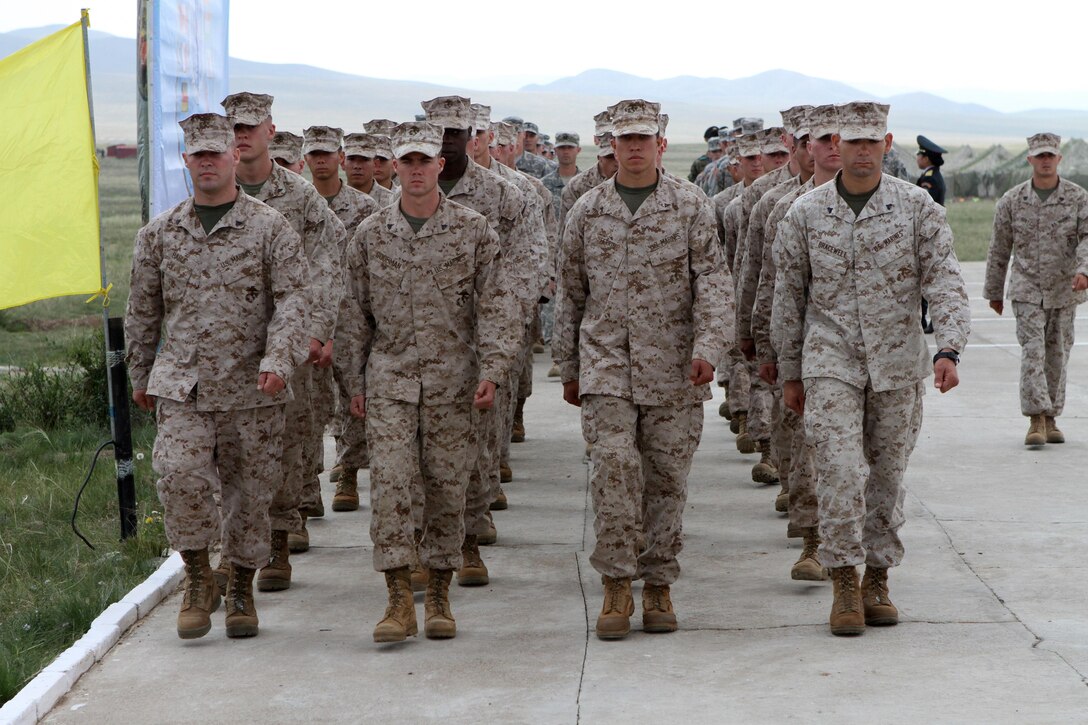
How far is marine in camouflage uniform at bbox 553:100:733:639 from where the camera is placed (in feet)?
22.1

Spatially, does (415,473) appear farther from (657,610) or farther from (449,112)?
(449,112)

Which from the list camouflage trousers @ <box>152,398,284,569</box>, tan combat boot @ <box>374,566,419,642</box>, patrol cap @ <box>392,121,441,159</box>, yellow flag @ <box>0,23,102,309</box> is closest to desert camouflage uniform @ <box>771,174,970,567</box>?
patrol cap @ <box>392,121,441,159</box>

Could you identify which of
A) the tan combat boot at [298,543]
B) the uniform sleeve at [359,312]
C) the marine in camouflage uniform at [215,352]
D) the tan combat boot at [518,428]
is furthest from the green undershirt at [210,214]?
the tan combat boot at [518,428]

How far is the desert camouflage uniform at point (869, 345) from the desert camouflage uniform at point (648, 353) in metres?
0.46

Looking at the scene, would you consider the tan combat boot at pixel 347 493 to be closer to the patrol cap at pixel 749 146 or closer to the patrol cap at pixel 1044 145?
the patrol cap at pixel 749 146

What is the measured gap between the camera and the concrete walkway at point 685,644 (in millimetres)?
5742

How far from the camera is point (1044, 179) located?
11305mm

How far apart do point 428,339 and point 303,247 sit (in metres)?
1.43

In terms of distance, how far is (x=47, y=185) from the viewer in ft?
27.4

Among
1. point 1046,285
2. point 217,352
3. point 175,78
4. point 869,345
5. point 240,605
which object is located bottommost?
point 240,605

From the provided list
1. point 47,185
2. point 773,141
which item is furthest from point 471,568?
point 773,141

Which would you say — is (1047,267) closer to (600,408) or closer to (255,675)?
(600,408)

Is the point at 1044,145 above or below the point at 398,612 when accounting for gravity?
above

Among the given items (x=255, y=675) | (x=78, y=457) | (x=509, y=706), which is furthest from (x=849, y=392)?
(x=78, y=457)
